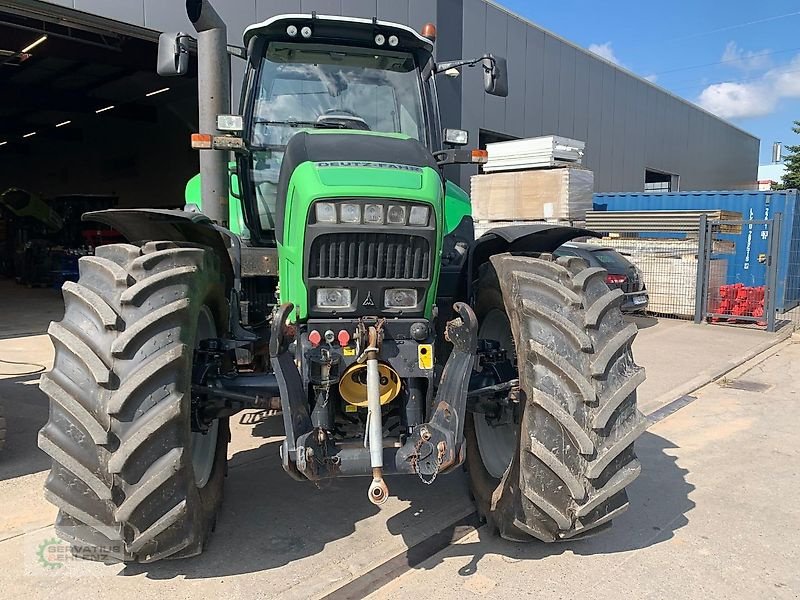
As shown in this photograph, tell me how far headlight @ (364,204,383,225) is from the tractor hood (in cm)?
11

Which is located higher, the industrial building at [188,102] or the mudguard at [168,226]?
the industrial building at [188,102]

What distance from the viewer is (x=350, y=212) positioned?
2.94m

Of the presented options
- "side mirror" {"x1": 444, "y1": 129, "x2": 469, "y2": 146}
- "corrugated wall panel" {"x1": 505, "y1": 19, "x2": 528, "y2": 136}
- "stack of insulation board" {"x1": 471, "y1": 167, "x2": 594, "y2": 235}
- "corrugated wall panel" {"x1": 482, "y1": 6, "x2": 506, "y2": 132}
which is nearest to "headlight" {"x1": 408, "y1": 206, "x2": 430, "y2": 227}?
"side mirror" {"x1": 444, "y1": 129, "x2": 469, "y2": 146}

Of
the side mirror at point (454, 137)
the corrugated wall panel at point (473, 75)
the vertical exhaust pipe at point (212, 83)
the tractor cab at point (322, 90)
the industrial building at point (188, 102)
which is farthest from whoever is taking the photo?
the corrugated wall panel at point (473, 75)

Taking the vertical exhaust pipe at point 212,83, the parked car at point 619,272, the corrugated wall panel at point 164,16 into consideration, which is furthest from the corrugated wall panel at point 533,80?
the vertical exhaust pipe at point 212,83

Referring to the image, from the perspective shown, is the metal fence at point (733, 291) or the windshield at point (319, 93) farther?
the metal fence at point (733, 291)

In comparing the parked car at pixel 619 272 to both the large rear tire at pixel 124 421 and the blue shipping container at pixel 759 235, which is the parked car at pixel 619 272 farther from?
the large rear tire at pixel 124 421

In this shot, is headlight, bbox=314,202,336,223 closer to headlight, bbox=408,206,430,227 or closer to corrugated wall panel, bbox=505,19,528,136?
headlight, bbox=408,206,430,227

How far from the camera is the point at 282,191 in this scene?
3359mm

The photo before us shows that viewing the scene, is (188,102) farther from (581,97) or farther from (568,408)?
(568,408)

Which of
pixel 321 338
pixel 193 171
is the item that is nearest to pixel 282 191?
pixel 321 338

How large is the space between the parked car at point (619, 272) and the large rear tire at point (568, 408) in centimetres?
732

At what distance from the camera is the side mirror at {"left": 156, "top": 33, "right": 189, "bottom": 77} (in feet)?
12.9

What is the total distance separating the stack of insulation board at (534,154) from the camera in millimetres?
11336
